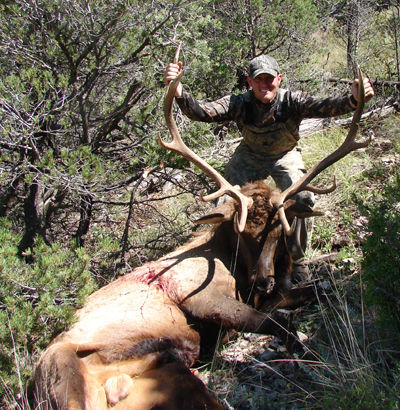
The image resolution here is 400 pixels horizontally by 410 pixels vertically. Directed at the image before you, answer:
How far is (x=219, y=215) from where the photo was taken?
464 centimetres

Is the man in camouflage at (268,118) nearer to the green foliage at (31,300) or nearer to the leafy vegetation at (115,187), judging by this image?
the leafy vegetation at (115,187)

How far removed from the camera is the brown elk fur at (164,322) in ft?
11.5

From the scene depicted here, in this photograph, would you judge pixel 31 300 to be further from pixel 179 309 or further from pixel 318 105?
pixel 318 105

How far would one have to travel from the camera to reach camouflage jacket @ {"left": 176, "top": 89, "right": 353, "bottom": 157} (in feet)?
16.4

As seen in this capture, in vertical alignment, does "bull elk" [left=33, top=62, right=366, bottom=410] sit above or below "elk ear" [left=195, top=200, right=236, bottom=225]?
below

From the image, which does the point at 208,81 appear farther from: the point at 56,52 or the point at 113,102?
the point at 56,52

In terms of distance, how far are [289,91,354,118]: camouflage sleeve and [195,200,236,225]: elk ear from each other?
4.00ft

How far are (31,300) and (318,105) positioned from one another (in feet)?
10.6

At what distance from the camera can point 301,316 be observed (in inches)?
179

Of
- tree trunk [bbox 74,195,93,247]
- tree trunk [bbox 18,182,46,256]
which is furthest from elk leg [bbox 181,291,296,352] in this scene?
tree trunk [bbox 18,182,46,256]

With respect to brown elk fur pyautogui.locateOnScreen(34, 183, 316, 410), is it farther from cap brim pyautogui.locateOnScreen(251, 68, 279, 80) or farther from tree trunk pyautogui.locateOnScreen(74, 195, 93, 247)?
tree trunk pyautogui.locateOnScreen(74, 195, 93, 247)

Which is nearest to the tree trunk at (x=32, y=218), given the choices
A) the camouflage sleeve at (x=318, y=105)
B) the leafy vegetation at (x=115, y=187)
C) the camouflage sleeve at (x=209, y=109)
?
the leafy vegetation at (x=115, y=187)

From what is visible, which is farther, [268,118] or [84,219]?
[84,219]

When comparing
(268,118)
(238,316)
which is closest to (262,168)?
(268,118)
